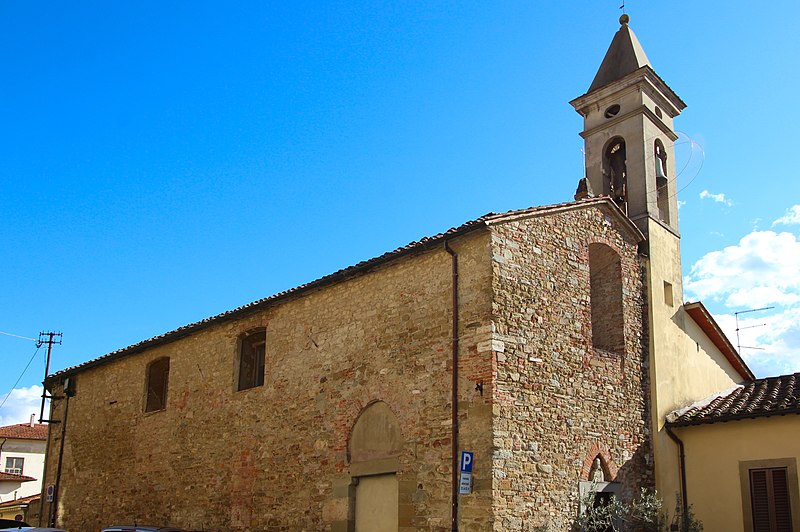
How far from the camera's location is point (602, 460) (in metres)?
13.9

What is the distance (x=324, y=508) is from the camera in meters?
15.1

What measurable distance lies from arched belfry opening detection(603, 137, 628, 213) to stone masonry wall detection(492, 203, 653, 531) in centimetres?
198

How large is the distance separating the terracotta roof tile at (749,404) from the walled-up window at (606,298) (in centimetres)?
194

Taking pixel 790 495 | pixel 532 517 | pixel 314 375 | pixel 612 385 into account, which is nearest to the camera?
pixel 532 517

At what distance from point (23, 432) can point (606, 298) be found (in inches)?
1500

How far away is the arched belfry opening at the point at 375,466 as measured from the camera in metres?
13.8

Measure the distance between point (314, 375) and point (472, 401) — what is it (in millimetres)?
4602

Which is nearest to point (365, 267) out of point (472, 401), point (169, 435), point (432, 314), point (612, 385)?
point (432, 314)

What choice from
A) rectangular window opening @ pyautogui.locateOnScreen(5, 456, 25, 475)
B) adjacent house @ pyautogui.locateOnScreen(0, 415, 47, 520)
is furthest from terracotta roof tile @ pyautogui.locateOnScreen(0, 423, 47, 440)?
rectangular window opening @ pyautogui.locateOnScreen(5, 456, 25, 475)

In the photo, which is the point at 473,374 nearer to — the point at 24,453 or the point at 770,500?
the point at 770,500

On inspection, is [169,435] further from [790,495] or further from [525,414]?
[790,495]

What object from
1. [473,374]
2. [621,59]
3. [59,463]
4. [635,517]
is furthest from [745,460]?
[59,463]

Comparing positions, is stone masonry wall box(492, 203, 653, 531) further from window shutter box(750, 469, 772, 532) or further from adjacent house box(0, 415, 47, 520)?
adjacent house box(0, 415, 47, 520)

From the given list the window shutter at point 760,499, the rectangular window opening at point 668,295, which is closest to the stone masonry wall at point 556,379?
the rectangular window opening at point 668,295
